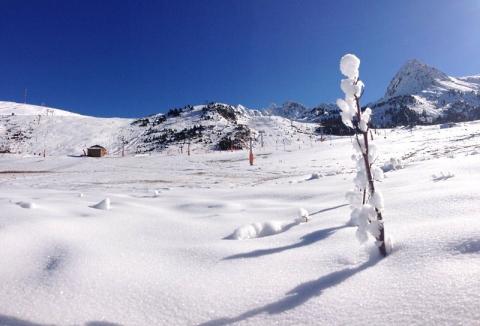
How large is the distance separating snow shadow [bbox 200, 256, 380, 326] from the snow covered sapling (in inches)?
6.9

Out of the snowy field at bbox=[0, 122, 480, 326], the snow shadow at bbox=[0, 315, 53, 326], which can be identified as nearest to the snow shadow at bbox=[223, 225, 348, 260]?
the snowy field at bbox=[0, 122, 480, 326]

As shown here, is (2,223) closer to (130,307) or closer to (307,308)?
(130,307)

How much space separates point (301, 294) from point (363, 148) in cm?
96

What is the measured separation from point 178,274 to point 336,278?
1.01 metres

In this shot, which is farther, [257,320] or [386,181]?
[386,181]

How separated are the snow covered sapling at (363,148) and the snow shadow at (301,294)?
0.58ft

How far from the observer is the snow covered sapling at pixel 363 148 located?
2238 mm

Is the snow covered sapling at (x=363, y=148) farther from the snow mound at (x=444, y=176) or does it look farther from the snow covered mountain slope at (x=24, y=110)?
the snow covered mountain slope at (x=24, y=110)

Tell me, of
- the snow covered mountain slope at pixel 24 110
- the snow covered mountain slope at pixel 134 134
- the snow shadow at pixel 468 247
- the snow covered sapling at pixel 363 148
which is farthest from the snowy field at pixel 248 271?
the snow covered mountain slope at pixel 24 110

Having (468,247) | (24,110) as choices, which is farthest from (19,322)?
(24,110)

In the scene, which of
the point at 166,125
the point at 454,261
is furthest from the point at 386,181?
the point at 166,125

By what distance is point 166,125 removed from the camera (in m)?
98.9

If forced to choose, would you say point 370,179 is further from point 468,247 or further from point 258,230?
point 258,230

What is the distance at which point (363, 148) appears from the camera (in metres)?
2.31
